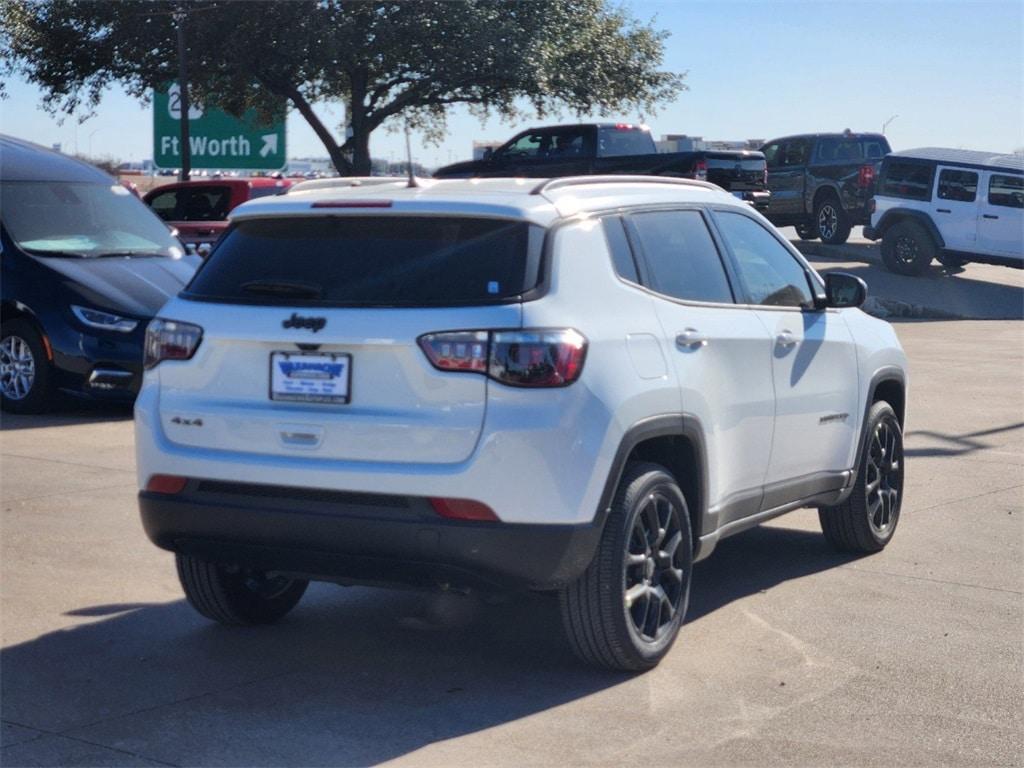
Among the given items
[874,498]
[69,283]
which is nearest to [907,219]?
[69,283]

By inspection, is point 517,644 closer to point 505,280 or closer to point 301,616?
point 301,616

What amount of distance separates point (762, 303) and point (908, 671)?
1.74 m

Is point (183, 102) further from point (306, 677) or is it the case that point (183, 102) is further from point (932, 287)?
point (306, 677)

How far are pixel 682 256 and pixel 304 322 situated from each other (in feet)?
5.49

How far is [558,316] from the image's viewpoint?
5.04 meters

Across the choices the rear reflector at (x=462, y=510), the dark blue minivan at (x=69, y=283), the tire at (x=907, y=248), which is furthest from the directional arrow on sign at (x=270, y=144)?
the rear reflector at (x=462, y=510)

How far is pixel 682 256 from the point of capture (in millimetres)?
6055

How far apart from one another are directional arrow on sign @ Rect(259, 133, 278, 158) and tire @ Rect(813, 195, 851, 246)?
10798 millimetres

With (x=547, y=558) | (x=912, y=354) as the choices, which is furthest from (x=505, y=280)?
(x=912, y=354)

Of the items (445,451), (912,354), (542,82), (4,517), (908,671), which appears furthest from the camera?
(542,82)

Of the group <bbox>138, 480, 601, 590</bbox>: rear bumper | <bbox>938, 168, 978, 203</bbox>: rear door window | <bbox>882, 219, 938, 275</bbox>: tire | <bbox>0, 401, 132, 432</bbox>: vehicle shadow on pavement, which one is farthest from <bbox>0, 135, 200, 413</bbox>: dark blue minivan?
<bbox>882, 219, 938, 275</bbox>: tire

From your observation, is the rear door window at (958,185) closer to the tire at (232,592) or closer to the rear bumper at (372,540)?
the tire at (232,592)

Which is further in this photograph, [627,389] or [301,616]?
[301,616]

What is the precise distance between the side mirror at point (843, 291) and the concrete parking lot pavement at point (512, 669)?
4.22ft
